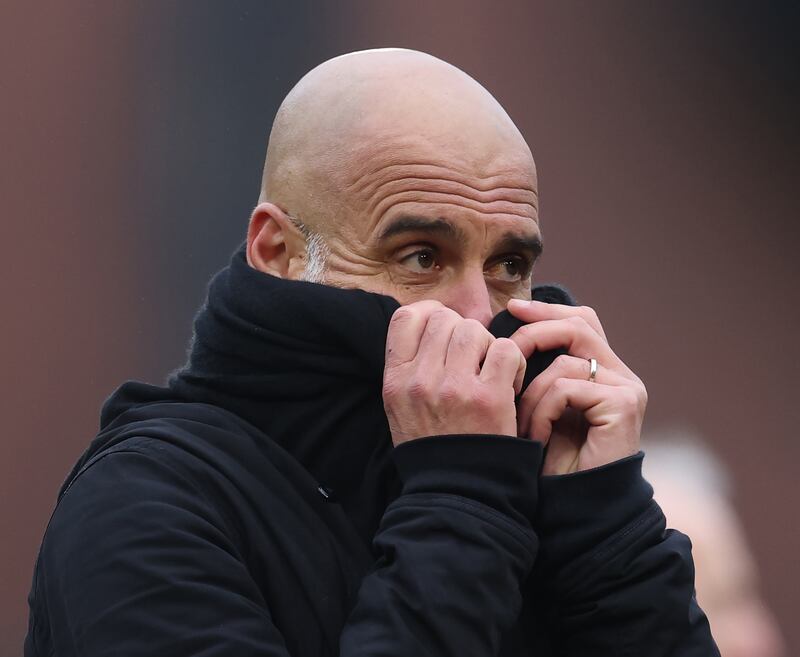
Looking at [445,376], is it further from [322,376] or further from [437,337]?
[322,376]

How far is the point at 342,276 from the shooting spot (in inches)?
71.9

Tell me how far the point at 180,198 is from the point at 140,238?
0.17 metres

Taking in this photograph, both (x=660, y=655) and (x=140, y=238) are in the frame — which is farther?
(x=140, y=238)

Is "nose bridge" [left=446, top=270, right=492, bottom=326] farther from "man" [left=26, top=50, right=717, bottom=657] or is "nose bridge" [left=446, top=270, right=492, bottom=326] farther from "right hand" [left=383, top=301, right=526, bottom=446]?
"right hand" [left=383, top=301, right=526, bottom=446]

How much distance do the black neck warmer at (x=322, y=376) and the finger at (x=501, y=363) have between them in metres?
0.13

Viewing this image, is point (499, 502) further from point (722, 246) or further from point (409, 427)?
point (722, 246)

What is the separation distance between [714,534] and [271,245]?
213 cm

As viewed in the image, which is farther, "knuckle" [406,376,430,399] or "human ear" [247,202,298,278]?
"human ear" [247,202,298,278]

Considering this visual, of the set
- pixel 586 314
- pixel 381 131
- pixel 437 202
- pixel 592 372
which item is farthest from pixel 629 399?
pixel 381 131

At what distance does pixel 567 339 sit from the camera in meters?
1.74

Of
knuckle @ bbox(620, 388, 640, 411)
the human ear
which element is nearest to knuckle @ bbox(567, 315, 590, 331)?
knuckle @ bbox(620, 388, 640, 411)

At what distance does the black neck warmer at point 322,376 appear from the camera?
5.53ft

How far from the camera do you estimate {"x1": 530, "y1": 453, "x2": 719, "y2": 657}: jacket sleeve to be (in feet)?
A: 5.22

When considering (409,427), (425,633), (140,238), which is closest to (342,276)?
(409,427)
